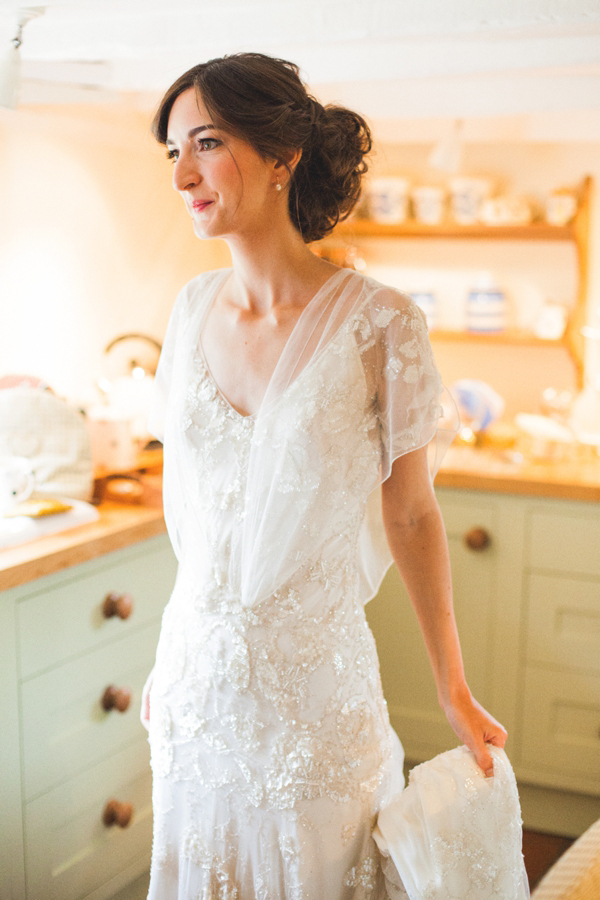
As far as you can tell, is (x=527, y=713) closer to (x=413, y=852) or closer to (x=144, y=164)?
(x=413, y=852)

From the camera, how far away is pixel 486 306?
2.61 metres

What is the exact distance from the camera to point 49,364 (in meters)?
2.12

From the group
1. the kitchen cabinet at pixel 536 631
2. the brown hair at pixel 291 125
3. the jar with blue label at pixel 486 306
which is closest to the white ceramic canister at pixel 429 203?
the jar with blue label at pixel 486 306

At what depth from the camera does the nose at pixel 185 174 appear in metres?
1.03

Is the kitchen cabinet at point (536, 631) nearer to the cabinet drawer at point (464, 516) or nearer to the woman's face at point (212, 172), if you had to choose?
the cabinet drawer at point (464, 516)

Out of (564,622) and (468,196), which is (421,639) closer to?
(564,622)

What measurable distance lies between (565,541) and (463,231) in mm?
1040

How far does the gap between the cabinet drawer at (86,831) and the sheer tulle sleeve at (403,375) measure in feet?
3.14

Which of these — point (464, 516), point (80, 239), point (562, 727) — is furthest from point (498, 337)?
point (80, 239)

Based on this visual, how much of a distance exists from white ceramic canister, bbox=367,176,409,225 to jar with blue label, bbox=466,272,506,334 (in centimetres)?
33

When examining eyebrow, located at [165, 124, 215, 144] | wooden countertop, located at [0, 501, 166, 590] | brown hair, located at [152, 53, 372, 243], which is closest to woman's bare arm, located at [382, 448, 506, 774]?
brown hair, located at [152, 53, 372, 243]

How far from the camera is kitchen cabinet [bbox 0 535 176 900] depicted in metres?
1.44

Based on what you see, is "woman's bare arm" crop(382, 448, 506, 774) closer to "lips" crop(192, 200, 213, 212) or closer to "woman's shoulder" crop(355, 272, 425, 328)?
"woman's shoulder" crop(355, 272, 425, 328)

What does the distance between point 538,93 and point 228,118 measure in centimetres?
115
